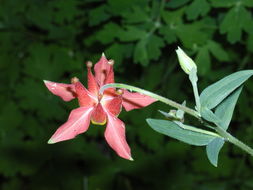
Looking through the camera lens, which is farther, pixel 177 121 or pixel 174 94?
pixel 174 94

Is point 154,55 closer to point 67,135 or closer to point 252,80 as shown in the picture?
point 252,80

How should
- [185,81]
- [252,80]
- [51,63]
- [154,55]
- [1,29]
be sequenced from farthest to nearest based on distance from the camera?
[1,29], [51,63], [185,81], [252,80], [154,55]

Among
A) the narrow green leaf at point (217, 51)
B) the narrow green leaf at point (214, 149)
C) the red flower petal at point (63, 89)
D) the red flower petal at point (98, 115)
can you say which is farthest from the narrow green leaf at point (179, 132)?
the narrow green leaf at point (217, 51)

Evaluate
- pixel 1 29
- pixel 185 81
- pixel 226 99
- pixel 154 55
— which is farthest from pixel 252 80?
pixel 1 29

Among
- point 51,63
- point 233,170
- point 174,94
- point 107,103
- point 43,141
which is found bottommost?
point 233,170

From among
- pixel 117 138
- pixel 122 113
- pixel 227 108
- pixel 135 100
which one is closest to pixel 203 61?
pixel 122 113

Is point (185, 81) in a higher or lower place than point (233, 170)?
higher

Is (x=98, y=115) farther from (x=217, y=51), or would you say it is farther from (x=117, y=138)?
(x=217, y=51)

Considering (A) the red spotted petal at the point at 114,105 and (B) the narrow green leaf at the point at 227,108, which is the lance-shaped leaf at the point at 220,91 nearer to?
(B) the narrow green leaf at the point at 227,108
